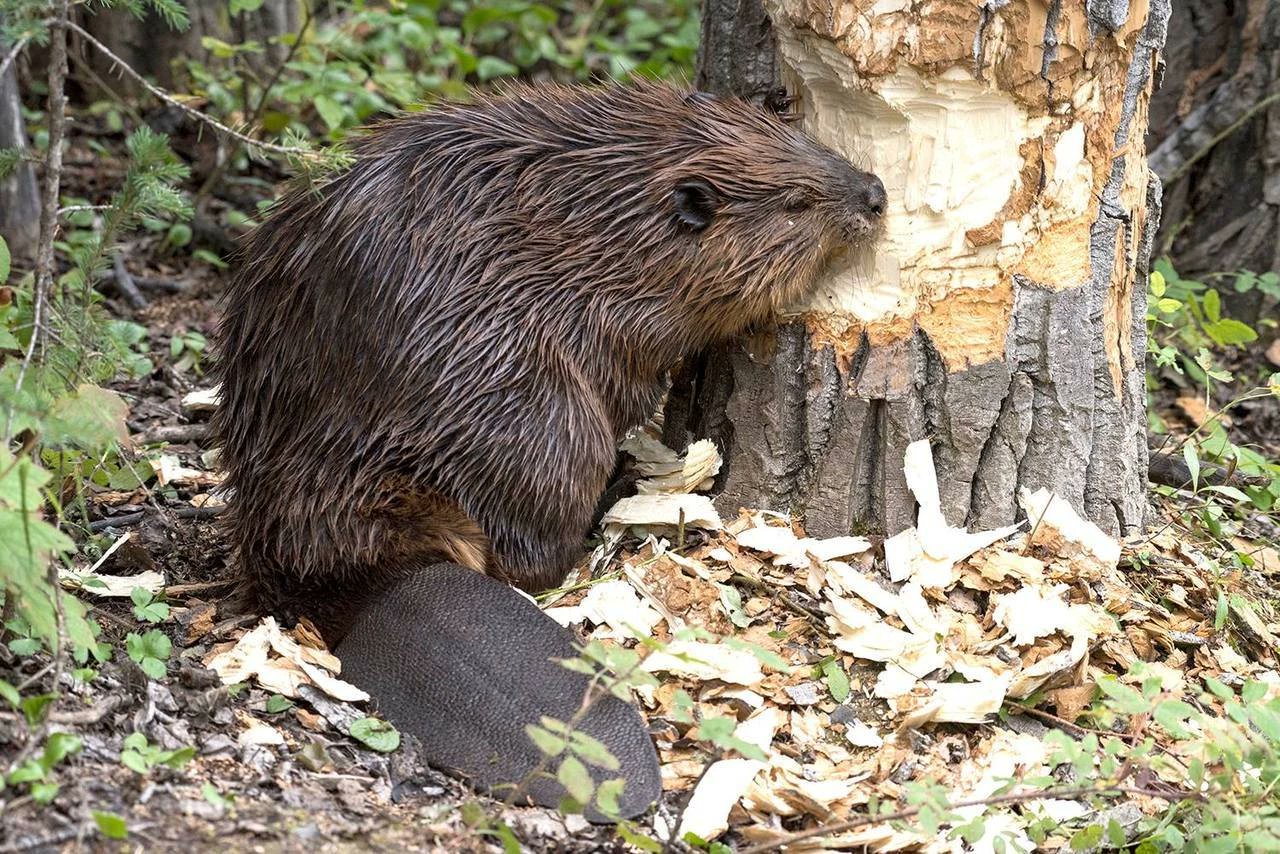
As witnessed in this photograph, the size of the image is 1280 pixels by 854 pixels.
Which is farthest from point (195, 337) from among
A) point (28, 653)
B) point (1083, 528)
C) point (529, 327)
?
point (1083, 528)

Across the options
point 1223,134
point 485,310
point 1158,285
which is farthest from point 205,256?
point 1223,134

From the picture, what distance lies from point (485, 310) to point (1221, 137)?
8.86ft

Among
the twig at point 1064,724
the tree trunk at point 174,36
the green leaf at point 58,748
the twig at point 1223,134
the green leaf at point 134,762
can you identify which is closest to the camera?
the green leaf at point 58,748

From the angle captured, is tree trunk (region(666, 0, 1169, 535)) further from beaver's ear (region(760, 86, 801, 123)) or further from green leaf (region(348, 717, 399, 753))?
green leaf (region(348, 717, 399, 753))

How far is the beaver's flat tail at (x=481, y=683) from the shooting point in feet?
7.93

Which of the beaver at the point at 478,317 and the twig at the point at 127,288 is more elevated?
the beaver at the point at 478,317

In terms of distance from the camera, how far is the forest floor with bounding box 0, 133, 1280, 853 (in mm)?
2230

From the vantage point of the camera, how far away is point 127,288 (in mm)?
4703

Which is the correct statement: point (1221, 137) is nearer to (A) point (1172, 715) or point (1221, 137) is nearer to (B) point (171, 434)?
(A) point (1172, 715)

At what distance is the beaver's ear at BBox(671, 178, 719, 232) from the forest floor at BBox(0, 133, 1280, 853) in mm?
570

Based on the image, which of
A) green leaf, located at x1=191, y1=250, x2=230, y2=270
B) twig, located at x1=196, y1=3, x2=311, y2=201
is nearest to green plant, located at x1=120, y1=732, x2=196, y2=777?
green leaf, located at x1=191, y1=250, x2=230, y2=270

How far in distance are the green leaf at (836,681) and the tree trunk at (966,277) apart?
39 centimetres

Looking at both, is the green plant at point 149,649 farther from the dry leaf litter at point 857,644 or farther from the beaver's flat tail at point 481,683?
the beaver's flat tail at point 481,683

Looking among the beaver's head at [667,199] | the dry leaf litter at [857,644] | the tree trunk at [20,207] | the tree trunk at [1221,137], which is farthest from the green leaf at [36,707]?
the tree trunk at [1221,137]
